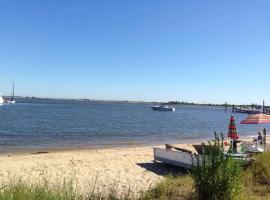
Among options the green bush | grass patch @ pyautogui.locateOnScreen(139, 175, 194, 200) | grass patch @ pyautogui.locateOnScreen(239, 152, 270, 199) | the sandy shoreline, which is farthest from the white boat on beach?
the green bush

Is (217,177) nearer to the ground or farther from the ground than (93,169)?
farther from the ground

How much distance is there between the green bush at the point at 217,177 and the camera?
288 inches

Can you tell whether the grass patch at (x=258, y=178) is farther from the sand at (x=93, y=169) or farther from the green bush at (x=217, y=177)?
the sand at (x=93, y=169)

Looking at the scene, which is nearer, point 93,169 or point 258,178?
point 258,178

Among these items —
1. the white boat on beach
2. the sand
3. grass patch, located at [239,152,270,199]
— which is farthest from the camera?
the white boat on beach

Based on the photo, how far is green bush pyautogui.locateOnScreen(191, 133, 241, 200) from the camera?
7324mm

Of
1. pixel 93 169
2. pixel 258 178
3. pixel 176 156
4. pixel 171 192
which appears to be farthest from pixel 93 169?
pixel 171 192

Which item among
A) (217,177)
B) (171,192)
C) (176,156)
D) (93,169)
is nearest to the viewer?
(217,177)

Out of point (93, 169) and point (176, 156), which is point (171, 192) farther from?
point (93, 169)

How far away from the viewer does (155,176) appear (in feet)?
48.8

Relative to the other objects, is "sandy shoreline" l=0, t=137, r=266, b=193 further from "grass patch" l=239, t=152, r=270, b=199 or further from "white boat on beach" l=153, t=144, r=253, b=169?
"grass patch" l=239, t=152, r=270, b=199

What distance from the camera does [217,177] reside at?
7.39 m

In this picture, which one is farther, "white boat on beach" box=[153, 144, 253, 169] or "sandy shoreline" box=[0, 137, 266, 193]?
"white boat on beach" box=[153, 144, 253, 169]

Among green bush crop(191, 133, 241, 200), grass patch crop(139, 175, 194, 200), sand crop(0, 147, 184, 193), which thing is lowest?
sand crop(0, 147, 184, 193)
